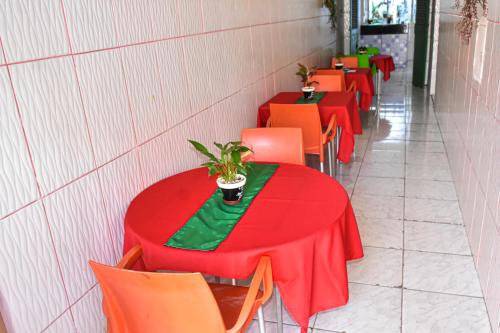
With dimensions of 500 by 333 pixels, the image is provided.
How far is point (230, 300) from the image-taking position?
1657mm

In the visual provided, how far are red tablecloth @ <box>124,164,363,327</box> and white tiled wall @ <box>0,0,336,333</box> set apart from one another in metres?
0.21

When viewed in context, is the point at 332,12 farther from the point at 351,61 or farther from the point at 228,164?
the point at 228,164

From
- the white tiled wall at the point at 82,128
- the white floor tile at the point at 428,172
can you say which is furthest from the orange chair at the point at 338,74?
the white tiled wall at the point at 82,128

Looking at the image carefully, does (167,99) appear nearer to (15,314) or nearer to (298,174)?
(298,174)

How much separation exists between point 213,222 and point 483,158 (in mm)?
1660

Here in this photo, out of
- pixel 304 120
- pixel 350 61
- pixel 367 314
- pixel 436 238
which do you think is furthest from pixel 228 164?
pixel 350 61

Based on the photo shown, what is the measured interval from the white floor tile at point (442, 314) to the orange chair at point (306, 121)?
139 cm

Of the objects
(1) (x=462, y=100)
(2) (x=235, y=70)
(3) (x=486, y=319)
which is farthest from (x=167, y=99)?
(1) (x=462, y=100)

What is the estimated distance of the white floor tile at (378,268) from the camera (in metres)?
2.48

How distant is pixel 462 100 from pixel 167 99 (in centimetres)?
241

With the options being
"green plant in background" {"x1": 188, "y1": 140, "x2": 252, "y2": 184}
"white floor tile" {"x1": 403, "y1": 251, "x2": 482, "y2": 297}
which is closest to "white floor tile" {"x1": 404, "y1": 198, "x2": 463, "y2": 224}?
"white floor tile" {"x1": 403, "y1": 251, "x2": 482, "y2": 297}

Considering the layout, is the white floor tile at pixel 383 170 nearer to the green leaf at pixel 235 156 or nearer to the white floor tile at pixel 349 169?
the white floor tile at pixel 349 169

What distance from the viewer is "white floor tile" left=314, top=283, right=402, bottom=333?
2137 mm

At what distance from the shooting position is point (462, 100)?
3.44 metres
